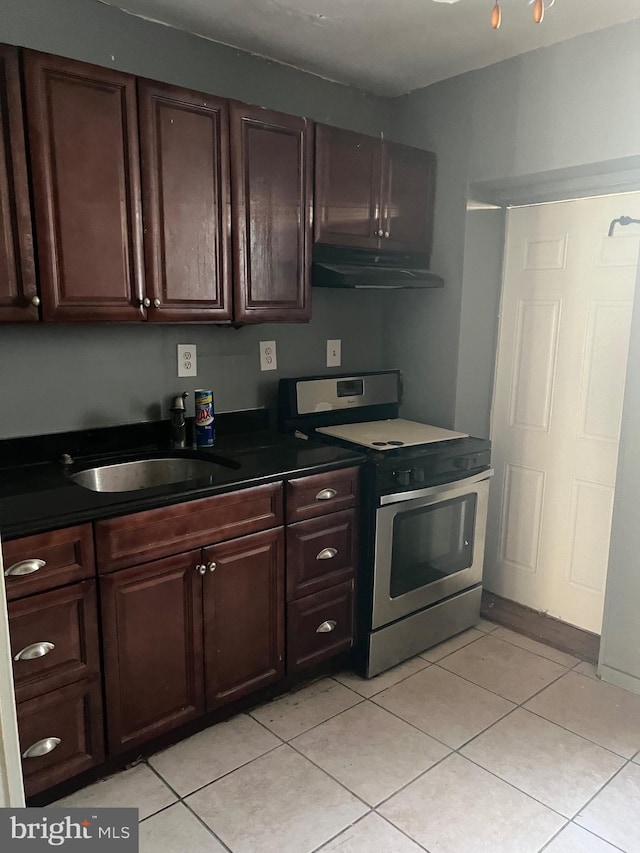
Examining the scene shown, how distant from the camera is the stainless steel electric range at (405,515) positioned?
2.44m

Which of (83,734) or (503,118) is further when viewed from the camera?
(503,118)

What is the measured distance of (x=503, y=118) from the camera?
2662mm

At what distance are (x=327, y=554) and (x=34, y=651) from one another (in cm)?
105

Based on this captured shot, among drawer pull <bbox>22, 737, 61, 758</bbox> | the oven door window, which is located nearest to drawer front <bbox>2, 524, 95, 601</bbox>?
drawer pull <bbox>22, 737, 61, 758</bbox>

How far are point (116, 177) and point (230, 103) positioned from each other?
0.51 m

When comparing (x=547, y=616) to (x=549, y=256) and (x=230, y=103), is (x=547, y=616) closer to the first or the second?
(x=549, y=256)

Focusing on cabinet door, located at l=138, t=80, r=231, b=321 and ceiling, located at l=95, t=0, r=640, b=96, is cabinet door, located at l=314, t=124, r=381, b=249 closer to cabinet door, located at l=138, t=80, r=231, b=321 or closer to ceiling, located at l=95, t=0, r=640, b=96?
ceiling, located at l=95, t=0, r=640, b=96

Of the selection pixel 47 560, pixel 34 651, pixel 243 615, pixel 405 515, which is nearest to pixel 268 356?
pixel 405 515

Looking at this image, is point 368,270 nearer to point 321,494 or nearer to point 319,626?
point 321,494

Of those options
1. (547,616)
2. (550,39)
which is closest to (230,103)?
(550,39)

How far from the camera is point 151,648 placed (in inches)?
75.7

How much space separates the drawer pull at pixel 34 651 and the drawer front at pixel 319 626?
0.85 metres

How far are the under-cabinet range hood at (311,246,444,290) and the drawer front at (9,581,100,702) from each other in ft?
4.70

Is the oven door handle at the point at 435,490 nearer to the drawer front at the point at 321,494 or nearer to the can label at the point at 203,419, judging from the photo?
the drawer front at the point at 321,494
